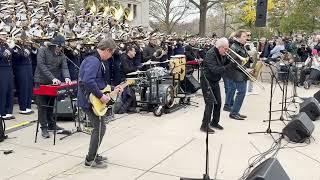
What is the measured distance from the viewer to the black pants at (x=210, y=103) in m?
8.04

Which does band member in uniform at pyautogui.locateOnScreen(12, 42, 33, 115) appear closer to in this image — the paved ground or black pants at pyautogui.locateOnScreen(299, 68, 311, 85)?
the paved ground

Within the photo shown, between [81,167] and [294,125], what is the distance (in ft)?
13.2

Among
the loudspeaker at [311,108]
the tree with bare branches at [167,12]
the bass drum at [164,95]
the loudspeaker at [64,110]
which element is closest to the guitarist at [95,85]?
the loudspeaker at [64,110]

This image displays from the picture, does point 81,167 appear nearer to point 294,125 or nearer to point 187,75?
point 294,125

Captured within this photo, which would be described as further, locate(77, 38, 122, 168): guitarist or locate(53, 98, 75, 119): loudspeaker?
locate(53, 98, 75, 119): loudspeaker

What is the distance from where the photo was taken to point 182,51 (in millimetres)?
16062

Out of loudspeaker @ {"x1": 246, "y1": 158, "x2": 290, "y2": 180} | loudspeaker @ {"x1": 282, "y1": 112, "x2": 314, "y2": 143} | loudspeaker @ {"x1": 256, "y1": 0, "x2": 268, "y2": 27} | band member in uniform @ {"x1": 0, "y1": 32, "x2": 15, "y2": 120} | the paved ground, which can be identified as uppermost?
loudspeaker @ {"x1": 256, "y1": 0, "x2": 268, "y2": 27}

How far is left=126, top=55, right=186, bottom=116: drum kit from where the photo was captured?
9.91 m

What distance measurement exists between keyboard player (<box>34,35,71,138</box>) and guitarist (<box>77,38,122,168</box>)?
5.20 ft

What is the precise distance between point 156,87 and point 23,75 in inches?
124

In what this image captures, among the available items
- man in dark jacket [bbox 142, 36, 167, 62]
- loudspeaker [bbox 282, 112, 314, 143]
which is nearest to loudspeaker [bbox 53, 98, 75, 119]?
man in dark jacket [bbox 142, 36, 167, 62]

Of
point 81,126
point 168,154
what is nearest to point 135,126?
→ point 81,126

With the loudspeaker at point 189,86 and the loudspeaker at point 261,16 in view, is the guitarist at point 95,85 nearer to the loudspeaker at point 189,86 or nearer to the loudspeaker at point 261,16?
the loudspeaker at point 189,86

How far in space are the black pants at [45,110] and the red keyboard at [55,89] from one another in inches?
6.9
